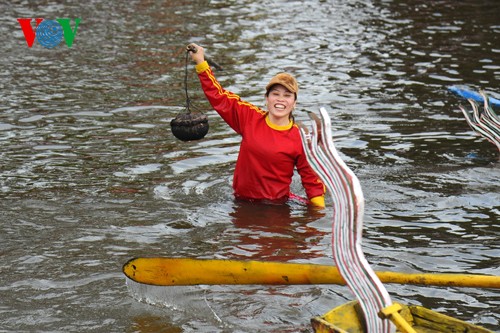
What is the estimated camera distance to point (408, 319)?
6.73 meters

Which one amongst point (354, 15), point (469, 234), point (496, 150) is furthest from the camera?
point (354, 15)

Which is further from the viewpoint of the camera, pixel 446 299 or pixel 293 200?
pixel 293 200

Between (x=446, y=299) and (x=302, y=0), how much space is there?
724 inches

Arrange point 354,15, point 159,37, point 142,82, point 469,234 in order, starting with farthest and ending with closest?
1. point 354,15
2. point 159,37
3. point 142,82
4. point 469,234

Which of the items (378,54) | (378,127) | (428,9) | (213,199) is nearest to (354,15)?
(428,9)

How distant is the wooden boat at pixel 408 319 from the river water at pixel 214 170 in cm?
79

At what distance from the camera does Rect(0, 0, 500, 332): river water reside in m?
7.89

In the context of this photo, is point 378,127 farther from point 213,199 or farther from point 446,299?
point 446,299

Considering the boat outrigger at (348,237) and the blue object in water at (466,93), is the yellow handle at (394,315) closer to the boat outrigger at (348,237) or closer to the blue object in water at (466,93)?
the boat outrigger at (348,237)

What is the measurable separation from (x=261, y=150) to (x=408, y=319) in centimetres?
352

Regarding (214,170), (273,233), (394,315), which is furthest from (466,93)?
(394,315)

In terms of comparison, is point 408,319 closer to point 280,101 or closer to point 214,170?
point 280,101

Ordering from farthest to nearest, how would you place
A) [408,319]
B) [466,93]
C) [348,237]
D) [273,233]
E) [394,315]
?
[466,93], [273,233], [408,319], [348,237], [394,315]

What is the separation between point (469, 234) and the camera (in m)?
9.53
